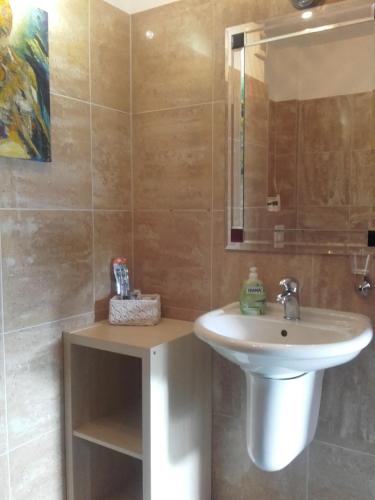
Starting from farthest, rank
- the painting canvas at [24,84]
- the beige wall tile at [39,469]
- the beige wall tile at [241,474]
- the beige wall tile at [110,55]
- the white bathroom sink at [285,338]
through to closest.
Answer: the beige wall tile at [110,55] → the beige wall tile at [241,474] → the beige wall tile at [39,469] → the painting canvas at [24,84] → the white bathroom sink at [285,338]

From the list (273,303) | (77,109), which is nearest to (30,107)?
(77,109)

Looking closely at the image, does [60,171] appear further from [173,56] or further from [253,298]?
[253,298]

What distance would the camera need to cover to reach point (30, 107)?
144 cm

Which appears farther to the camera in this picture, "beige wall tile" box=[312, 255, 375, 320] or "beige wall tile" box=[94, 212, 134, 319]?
"beige wall tile" box=[94, 212, 134, 319]

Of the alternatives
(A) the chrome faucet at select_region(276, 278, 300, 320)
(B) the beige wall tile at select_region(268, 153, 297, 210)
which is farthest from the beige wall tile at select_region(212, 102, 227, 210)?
(A) the chrome faucet at select_region(276, 278, 300, 320)

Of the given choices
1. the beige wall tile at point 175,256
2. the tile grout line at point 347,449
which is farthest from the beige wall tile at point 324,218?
the tile grout line at point 347,449

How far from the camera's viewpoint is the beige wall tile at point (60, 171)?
1419 millimetres

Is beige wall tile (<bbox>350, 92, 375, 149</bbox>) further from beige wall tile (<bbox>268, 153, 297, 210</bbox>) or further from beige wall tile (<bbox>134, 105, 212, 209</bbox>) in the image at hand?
beige wall tile (<bbox>134, 105, 212, 209</bbox>)

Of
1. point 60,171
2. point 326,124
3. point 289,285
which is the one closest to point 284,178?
point 326,124

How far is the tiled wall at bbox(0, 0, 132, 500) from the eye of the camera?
4.70 ft

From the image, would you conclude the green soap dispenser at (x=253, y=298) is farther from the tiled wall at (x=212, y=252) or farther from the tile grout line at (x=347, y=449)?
the tile grout line at (x=347, y=449)

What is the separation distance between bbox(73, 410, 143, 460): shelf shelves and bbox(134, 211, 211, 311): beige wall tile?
1.49 feet

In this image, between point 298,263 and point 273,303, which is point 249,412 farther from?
point 298,263

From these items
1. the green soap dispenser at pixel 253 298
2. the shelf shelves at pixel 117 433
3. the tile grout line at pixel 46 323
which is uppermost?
the green soap dispenser at pixel 253 298
